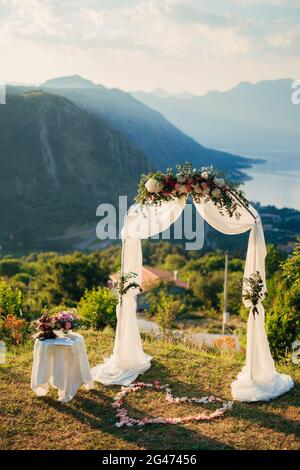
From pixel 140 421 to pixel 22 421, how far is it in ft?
5.02

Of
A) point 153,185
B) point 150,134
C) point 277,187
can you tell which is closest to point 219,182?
point 153,185

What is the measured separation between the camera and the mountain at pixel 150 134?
14375 centimetres

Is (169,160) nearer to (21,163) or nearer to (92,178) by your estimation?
(92,178)

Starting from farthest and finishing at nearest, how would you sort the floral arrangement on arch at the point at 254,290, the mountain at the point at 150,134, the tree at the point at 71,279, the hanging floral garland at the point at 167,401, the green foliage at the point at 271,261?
the mountain at the point at 150,134
the tree at the point at 71,279
the green foliage at the point at 271,261
the floral arrangement on arch at the point at 254,290
the hanging floral garland at the point at 167,401

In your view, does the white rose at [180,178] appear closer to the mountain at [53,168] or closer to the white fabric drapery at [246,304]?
the white fabric drapery at [246,304]

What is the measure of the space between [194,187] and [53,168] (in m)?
90.6

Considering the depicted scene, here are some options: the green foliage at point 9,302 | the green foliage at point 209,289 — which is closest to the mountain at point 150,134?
the green foliage at point 209,289

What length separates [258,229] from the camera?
27.6 feet

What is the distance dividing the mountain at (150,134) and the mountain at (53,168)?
A: 27715mm

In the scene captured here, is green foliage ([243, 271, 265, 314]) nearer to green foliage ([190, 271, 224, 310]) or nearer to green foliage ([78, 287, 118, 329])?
green foliage ([78, 287, 118, 329])

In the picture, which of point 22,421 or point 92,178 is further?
point 92,178

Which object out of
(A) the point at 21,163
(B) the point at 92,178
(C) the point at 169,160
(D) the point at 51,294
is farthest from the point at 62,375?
(C) the point at 169,160

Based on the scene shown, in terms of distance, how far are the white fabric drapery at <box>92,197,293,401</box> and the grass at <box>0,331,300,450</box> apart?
226mm

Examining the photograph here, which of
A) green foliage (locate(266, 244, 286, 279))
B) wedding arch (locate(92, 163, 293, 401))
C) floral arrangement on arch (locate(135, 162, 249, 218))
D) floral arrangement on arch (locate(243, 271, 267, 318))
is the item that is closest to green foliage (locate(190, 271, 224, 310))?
green foliage (locate(266, 244, 286, 279))
